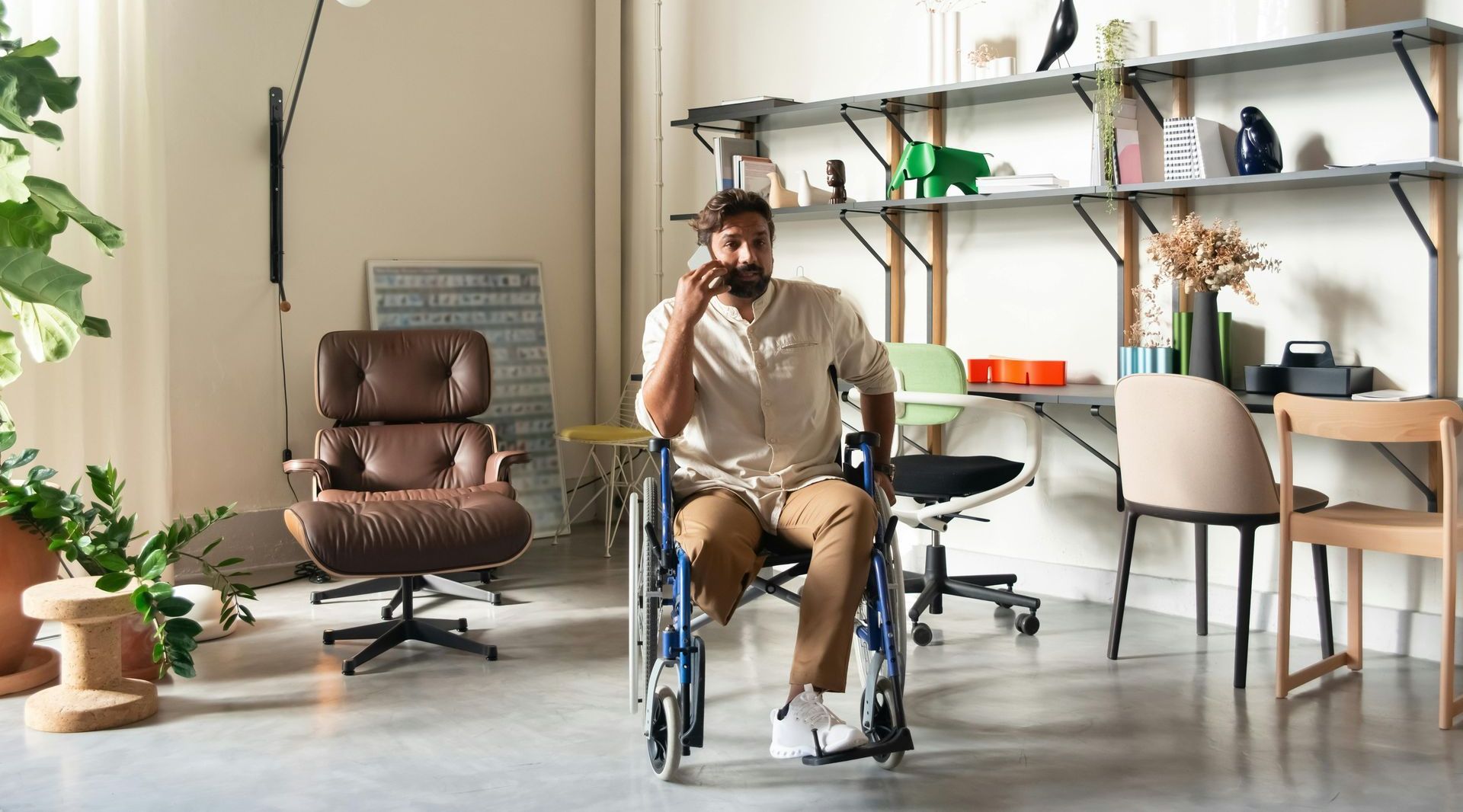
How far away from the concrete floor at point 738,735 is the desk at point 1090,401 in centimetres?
52

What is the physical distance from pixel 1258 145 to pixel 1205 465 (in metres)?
1.05

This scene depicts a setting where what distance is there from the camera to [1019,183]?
4.32 meters

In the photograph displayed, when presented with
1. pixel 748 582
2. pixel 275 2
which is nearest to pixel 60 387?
pixel 275 2

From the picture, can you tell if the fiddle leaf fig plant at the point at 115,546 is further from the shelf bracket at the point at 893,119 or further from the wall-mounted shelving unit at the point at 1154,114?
the shelf bracket at the point at 893,119

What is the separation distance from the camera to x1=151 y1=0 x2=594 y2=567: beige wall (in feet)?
15.5

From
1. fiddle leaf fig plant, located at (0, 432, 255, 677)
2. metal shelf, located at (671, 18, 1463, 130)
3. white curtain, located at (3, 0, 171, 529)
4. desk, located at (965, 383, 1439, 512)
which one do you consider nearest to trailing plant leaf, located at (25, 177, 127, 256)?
fiddle leaf fig plant, located at (0, 432, 255, 677)

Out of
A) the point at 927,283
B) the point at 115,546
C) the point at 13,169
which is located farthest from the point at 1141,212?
the point at 13,169

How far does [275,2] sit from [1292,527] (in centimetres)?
392

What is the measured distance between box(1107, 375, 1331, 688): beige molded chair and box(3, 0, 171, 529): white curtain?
301 cm

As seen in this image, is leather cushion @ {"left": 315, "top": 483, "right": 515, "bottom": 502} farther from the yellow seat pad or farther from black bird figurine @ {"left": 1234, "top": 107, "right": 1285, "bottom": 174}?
black bird figurine @ {"left": 1234, "top": 107, "right": 1285, "bottom": 174}

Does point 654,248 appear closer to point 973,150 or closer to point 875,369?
point 973,150

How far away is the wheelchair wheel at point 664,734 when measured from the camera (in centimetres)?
267

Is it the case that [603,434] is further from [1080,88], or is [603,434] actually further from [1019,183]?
[1080,88]

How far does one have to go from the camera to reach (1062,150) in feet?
14.7
